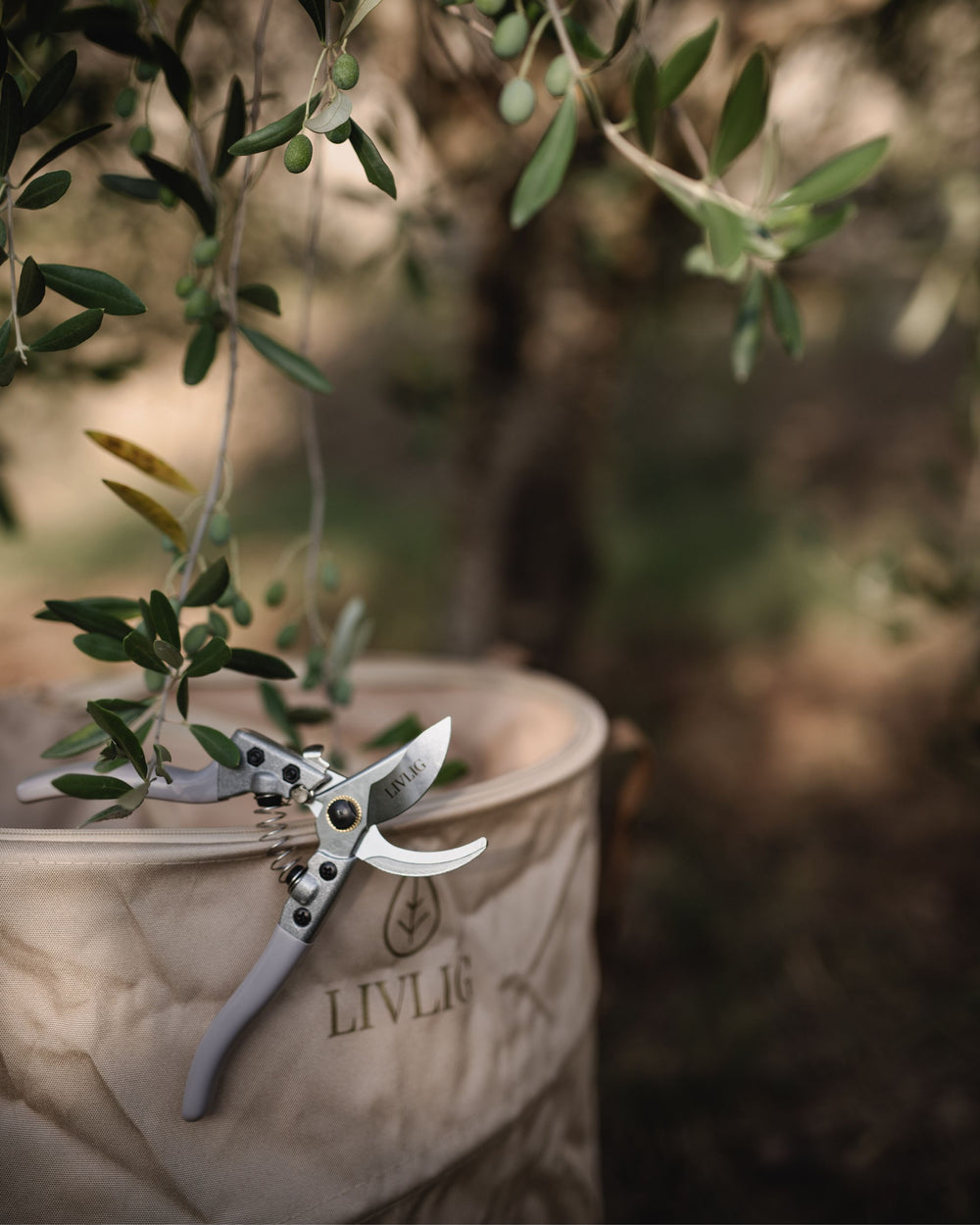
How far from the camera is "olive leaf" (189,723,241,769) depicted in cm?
50

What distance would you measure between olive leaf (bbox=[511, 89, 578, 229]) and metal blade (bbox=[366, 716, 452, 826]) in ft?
0.94

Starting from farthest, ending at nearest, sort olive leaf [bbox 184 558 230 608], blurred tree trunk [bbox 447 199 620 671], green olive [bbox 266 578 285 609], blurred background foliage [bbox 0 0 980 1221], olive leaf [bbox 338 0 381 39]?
blurred tree trunk [bbox 447 199 620 671] → blurred background foliage [bbox 0 0 980 1221] → green olive [bbox 266 578 285 609] → olive leaf [bbox 184 558 230 608] → olive leaf [bbox 338 0 381 39]

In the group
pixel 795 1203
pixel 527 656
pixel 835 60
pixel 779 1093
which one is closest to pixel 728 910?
pixel 779 1093

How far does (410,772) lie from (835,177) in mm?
426

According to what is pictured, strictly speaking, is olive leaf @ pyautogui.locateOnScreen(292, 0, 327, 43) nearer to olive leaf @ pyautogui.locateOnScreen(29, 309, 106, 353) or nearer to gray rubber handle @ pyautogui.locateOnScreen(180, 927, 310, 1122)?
olive leaf @ pyautogui.locateOnScreen(29, 309, 106, 353)

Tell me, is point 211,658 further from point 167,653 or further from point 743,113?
point 743,113

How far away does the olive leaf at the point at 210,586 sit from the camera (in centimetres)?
52

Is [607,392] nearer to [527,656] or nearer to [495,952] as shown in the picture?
[527,656]

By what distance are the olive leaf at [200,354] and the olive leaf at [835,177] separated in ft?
1.20

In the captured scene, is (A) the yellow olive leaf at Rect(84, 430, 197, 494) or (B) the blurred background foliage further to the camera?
(B) the blurred background foliage

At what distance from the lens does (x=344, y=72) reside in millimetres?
423

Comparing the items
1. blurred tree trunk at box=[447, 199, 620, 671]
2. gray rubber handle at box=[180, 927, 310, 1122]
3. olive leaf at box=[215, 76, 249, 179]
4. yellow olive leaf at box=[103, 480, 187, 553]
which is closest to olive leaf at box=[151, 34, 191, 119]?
olive leaf at box=[215, 76, 249, 179]

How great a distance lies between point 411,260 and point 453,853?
0.71 metres

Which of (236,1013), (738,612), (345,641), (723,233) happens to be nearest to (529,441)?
(345,641)
